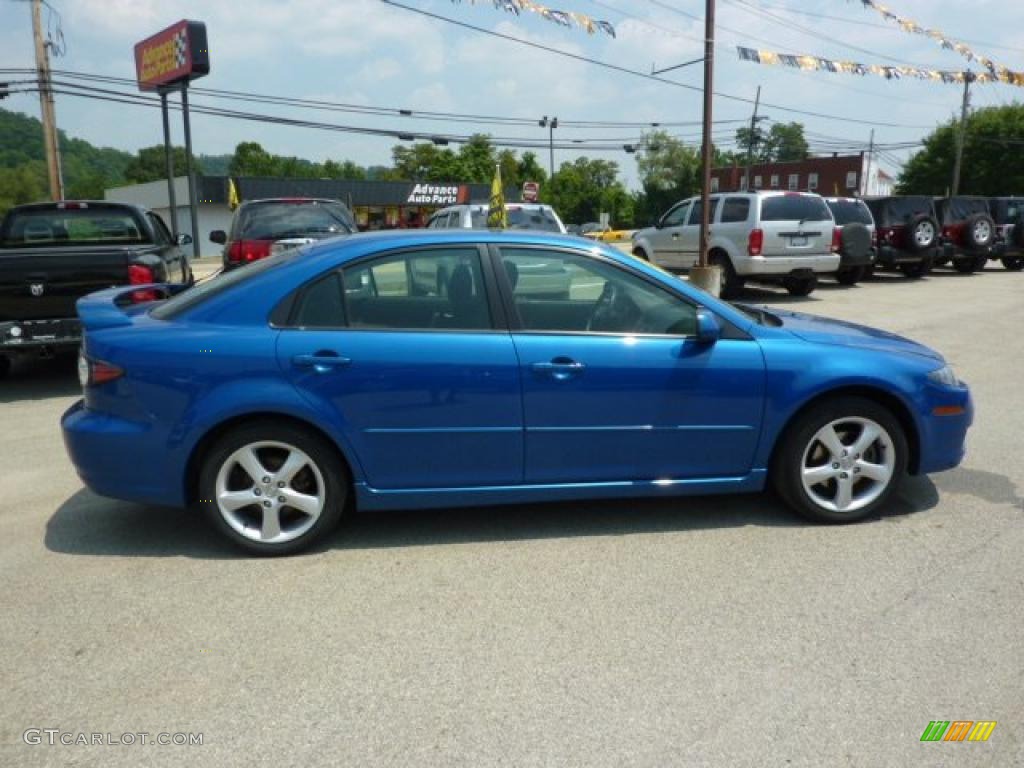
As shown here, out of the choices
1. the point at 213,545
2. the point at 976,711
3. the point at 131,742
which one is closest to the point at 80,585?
the point at 213,545

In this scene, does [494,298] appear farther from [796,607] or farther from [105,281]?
[105,281]

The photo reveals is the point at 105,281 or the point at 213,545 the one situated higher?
the point at 105,281

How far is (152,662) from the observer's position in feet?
10.2

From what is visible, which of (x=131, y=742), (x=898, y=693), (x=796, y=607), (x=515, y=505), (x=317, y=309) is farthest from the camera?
(x=515, y=505)

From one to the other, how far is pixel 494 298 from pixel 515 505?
4.04 ft

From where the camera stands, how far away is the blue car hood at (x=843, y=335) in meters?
4.37

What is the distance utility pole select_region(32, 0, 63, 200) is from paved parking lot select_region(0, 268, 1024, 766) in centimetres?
2125

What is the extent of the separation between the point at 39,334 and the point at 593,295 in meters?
5.19

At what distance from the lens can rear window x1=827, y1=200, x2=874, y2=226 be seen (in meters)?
16.4

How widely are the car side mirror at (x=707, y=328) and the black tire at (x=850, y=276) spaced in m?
14.2

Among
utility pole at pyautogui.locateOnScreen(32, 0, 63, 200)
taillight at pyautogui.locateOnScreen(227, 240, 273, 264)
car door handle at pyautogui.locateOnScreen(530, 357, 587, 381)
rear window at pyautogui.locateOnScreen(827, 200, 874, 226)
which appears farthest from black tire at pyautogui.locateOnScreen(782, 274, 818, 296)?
utility pole at pyautogui.locateOnScreen(32, 0, 63, 200)

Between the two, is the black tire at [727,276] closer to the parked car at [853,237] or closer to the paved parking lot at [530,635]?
the parked car at [853,237]

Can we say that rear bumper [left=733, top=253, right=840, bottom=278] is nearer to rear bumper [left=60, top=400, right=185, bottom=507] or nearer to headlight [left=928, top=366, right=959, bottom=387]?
headlight [left=928, top=366, right=959, bottom=387]

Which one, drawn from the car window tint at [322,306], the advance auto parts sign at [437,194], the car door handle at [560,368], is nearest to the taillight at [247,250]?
the car window tint at [322,306]
